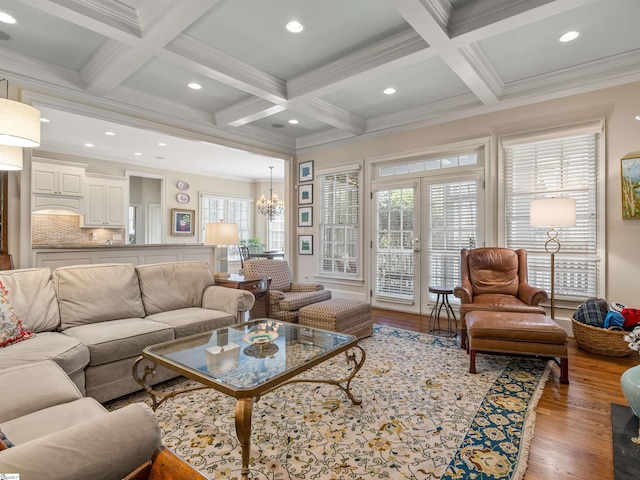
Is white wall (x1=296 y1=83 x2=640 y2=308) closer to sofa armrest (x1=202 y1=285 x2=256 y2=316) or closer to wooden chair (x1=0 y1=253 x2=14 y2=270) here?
sofa armrest (x1=202 y1=285 x2=256 y2=316)

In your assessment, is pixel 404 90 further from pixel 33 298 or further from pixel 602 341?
pixel 33 298

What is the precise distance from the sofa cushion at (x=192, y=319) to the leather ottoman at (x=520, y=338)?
213 centimetres

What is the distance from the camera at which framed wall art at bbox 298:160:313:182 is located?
6211 millimetres

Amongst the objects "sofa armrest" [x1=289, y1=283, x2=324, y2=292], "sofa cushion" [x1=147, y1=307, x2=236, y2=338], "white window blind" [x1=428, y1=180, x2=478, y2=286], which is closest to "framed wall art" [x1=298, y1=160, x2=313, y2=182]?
"white window blind" [x1=428, y1=180, x2=478, y2=286]

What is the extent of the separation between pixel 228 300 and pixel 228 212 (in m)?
6.71

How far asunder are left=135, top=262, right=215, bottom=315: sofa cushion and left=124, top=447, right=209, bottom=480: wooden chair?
2448mm

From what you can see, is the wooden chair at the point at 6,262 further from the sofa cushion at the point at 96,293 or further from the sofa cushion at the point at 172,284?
the sofa cushion at the point at 172,284

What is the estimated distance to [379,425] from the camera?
80.5 inches

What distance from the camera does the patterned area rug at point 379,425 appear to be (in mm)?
1679

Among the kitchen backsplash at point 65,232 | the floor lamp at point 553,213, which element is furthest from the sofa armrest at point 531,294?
the kitchen backsplash at point 65,232

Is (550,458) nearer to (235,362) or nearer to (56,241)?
(235,362)

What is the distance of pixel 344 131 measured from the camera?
5.60m

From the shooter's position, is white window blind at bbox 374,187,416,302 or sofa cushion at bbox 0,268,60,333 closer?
sofa cushion at bbox 0,268,60,333

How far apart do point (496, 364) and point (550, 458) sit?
132 cm
